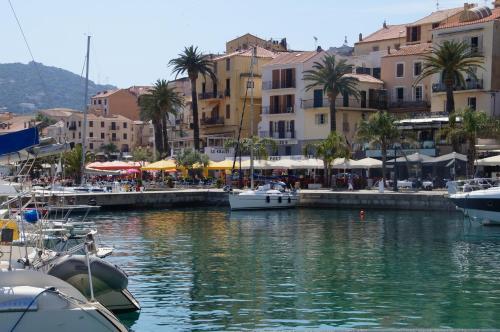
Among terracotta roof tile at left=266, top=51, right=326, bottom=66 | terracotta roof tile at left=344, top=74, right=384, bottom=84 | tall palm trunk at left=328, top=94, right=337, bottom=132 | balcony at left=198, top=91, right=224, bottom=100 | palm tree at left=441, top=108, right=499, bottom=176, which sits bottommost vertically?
palm tree at left=441, top=108, right=499, bottom=176

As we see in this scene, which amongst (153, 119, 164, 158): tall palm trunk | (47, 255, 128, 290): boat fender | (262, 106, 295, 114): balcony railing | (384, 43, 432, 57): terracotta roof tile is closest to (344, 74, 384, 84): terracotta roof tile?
(384, 43, 432, 57): terracotta roof tile

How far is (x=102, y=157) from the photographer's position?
126m

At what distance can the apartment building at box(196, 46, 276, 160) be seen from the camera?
9531 centimetres

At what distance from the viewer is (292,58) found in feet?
294

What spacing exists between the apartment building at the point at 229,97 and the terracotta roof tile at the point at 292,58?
3.16m

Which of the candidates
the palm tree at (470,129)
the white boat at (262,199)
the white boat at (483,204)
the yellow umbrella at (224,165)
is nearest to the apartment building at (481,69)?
the palm tree at (470,129)

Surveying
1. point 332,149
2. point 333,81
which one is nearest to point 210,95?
point 333,81

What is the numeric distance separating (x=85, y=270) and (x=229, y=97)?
3038 inches

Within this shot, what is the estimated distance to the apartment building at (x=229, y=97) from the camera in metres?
95.3

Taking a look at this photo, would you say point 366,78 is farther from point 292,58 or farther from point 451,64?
point 451,64

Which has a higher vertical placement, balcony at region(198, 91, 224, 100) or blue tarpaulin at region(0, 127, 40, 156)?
balcony at region(198, 91, 224, 100)

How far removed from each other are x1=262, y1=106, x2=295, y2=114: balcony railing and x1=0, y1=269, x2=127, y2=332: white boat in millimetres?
74305

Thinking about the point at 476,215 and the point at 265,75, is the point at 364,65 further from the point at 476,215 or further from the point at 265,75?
the point at 476,215

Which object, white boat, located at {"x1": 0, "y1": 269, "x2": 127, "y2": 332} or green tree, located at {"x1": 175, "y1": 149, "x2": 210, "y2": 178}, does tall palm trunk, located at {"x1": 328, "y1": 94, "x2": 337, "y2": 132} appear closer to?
green tree, located at {"x1": 175, "y1": 149, "x2": 210, "y2": 178}
